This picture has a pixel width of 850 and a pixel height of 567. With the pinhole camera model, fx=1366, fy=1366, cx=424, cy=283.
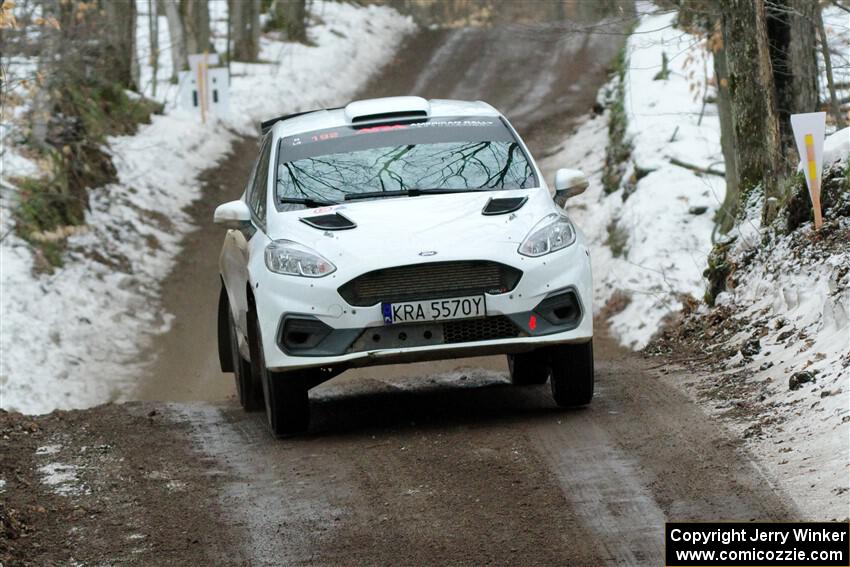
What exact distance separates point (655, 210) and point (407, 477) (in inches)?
489

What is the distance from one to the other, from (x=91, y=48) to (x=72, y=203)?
3121 mm

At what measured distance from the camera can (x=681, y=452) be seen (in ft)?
22.7

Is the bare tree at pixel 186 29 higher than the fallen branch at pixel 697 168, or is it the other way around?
the bare tree at pixel 186 29

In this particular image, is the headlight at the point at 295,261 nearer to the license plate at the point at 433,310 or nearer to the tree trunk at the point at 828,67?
the license plate at the point at 433,310

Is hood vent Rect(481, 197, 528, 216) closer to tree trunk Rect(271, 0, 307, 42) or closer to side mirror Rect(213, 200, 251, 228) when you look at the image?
side mirror Rect(213, 200, 251, 228)

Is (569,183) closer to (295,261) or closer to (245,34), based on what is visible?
(295,261)

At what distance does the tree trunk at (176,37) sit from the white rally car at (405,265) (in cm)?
2193

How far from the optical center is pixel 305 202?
27.5ft

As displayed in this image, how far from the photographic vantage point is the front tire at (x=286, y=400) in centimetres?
800

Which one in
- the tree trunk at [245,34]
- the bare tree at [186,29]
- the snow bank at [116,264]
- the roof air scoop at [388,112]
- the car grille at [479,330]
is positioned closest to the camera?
the car grille at [479,330]

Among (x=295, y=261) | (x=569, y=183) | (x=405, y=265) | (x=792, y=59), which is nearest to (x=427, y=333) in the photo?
(x=405, y=265)

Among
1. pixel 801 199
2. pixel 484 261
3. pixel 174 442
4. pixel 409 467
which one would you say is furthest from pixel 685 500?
pixel 801 199

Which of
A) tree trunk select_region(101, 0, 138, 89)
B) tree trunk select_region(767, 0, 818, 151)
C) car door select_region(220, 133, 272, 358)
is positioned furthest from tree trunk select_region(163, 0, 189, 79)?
car door select_region(220, 133, 272, 358)

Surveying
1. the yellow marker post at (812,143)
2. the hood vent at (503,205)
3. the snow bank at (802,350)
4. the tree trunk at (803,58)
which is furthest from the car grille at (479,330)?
the tree trunk at (803,58)
